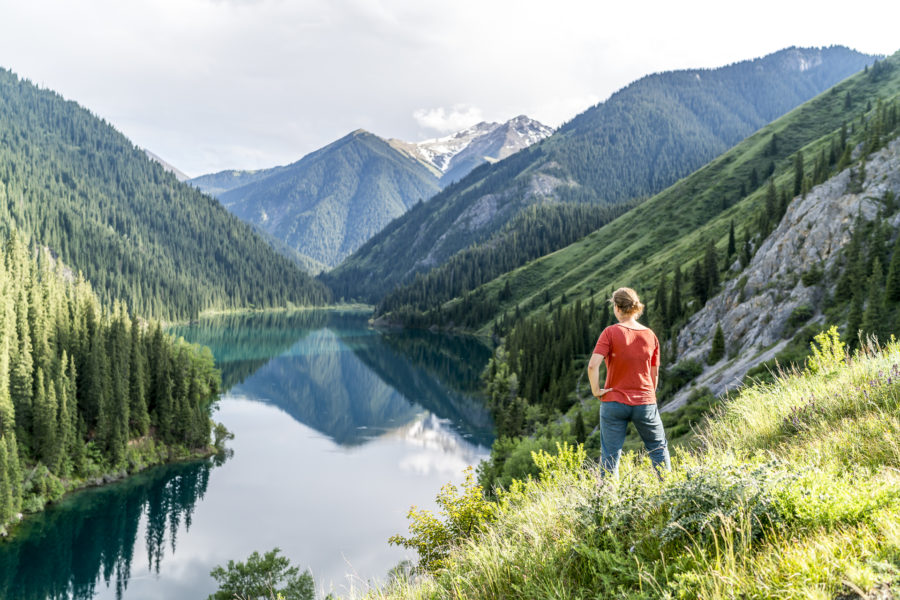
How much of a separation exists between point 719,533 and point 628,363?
386 cm

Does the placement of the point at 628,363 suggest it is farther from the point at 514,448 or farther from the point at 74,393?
the point at 74,393

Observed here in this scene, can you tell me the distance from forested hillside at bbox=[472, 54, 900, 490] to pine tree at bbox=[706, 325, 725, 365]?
0.21 meters

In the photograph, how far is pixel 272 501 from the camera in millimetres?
60438

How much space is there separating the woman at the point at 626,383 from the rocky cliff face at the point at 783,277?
107 ft

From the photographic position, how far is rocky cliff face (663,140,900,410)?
44219mm

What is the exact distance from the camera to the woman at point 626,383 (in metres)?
9.96

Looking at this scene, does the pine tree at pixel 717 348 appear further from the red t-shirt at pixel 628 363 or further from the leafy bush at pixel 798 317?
the red t-shirt at pixel 628 363

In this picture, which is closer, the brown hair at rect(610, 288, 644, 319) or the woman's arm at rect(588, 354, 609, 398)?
the woman's arm at rect(588, 354, 609, 398)

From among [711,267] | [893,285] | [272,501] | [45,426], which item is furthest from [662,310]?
[45,426]

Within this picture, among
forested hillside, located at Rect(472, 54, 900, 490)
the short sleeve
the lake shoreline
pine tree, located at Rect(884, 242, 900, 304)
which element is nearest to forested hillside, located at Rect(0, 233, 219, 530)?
the lake shoreline

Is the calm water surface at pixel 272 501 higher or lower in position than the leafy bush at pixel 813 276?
lower

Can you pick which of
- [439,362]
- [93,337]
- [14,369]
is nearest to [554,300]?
[439,362]

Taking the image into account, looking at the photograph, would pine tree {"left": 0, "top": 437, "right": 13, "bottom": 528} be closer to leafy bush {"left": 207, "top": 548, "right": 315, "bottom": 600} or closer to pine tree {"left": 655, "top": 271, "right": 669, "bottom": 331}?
leafy bush {"left": 207, "top": 548, "right": 315, "bottom": 600}

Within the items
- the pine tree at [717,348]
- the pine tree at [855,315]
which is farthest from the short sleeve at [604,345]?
the pine tree at [717,348]
